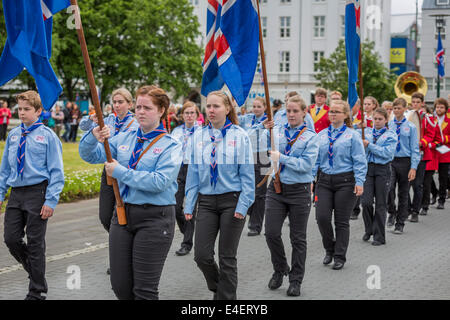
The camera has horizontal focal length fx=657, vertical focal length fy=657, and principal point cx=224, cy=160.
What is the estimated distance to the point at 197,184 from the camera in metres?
6.03

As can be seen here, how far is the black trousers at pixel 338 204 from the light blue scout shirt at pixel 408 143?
10.9 ft

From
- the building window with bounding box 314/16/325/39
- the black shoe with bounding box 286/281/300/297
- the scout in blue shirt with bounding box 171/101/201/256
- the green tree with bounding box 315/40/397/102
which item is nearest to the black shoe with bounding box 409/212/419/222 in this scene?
the scout in blue shirt with bounding box 171/101/201/256

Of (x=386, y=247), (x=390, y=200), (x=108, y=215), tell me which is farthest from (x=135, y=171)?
(x=390, y=200)

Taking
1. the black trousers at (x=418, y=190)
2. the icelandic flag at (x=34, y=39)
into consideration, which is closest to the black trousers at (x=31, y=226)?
the icelandic flag at (x=34, y=39)

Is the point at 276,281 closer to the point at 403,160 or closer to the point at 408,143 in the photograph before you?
the point at 403,160

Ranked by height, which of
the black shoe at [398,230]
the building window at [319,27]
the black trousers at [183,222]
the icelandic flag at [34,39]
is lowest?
the black shoe at [398,230]

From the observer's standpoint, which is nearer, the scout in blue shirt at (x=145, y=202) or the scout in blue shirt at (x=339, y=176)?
the scout in blue shirt at (x=145, y=202)

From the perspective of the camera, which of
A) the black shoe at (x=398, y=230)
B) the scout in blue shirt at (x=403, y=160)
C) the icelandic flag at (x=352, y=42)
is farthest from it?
the scout in blue shirt at (x=403, y=160)

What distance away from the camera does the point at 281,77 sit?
72188mm

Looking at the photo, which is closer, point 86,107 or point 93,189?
point 93,189

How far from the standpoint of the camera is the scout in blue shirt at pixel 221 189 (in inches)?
228

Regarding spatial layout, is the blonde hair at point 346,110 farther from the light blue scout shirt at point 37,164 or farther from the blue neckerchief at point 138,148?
the blue neckerchief at point 138,148
